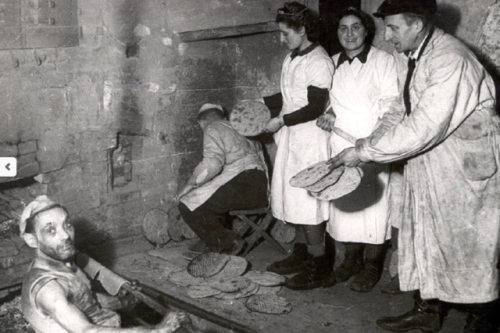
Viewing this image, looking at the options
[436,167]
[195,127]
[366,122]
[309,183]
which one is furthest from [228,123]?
[436,167]

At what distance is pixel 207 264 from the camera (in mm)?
5223

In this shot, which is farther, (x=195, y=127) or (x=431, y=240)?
(x=195, y=127)

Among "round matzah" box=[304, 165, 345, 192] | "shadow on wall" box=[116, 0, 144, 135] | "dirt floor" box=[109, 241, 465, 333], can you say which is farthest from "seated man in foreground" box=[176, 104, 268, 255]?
"round matzah" box=[304, 165, 345, 192]

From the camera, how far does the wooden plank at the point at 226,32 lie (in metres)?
5.91

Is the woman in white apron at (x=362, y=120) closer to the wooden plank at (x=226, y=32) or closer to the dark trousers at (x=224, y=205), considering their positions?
the dark trousers at (x=224, y=205)

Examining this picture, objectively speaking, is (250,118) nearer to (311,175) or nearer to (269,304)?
(311,175)

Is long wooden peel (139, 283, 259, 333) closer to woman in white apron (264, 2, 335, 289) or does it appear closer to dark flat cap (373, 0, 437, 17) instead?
woman in white apron (264, 2, 335, 289)

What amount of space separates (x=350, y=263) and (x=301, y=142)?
3.88 ft

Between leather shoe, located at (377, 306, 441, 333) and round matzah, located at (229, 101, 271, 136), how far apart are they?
222 centimetres

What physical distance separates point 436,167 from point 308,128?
156cm

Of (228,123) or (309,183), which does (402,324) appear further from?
(228,123)

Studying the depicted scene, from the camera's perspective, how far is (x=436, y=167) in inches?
141

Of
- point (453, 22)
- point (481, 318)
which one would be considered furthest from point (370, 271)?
point (453, 22)

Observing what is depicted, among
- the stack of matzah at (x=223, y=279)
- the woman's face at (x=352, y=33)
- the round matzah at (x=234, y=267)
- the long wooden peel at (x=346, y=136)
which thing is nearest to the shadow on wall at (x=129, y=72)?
the stack of matzah at (x=223, y=279)
